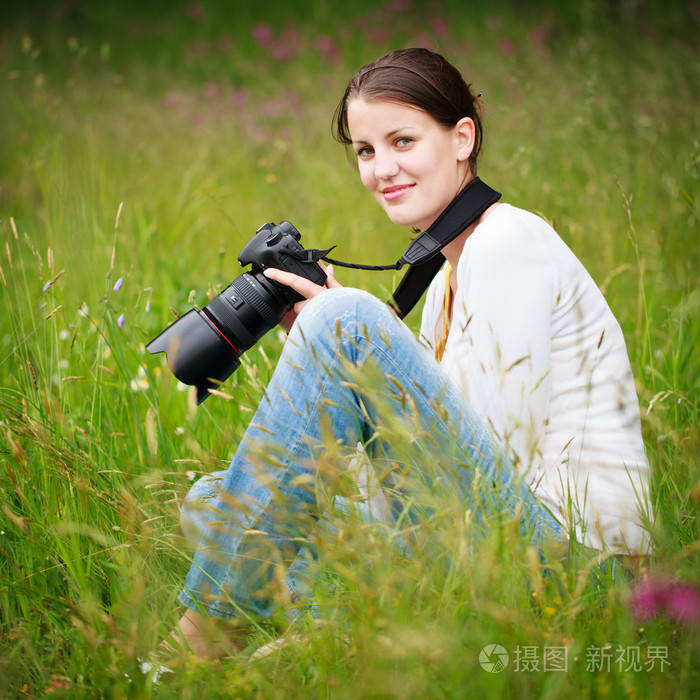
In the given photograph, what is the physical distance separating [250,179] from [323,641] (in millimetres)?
3230

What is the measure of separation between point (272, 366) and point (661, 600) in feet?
4.15

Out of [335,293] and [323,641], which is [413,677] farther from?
[335,293]

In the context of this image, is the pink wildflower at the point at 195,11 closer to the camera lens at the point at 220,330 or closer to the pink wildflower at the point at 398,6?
the pink wildflower at the point at 398,6

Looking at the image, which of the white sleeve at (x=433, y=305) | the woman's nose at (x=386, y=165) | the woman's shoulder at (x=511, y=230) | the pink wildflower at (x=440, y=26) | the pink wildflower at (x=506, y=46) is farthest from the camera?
the pink wildflower at (x=440, y=26)

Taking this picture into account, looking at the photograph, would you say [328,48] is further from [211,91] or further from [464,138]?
[464,138]

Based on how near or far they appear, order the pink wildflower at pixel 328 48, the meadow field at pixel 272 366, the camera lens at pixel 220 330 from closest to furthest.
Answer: the meadow field at pixel 272 366, the camera lens at pixel 220 330, the pink wildflower at pixel 328 48

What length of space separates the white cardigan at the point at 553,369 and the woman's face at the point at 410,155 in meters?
0.23

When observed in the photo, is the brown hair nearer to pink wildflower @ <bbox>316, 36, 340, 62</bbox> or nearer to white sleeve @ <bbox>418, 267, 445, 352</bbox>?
white sleeve @ <bbox>418, 267, 445, 352</bbox>

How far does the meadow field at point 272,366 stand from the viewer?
0.93m

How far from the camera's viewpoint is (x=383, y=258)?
2945 mm

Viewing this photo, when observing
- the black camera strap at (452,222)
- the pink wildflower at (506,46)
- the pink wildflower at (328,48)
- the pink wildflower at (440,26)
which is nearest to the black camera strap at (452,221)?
the black camera strap at (452,222)

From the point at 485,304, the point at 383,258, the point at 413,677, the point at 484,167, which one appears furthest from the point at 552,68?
the point at 413,677

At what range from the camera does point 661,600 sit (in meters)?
0.98

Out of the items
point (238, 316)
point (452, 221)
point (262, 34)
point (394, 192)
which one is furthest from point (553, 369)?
point (262, 34)
